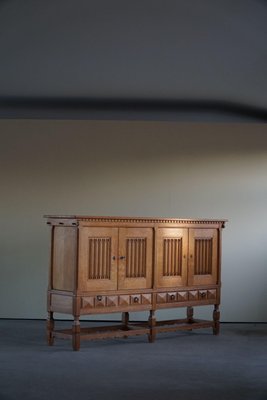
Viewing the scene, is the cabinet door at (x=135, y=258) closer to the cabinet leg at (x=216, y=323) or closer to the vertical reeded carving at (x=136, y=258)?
the vertical reeded carving at (x=136, y=258)

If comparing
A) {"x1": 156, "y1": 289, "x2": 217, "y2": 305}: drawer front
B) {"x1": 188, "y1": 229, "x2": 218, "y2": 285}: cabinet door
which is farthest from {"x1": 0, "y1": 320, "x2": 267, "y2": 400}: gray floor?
{"x1": 188, "y1": 229, "x2": 218, "y2": 285}: cabinet door

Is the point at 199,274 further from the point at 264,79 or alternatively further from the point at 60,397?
the point at 60,397

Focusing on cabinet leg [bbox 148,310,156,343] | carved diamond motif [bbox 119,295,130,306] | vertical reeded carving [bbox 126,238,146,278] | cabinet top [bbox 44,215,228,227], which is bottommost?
cabinet leg [bbox 148,310,156,343]

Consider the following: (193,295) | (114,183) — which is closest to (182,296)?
(193,295)

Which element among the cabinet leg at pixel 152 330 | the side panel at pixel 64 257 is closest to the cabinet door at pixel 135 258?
the cabinet leg at pixel 152 330

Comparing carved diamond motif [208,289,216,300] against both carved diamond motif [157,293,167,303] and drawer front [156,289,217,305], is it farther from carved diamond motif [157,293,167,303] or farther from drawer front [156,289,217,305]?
carved diamond motif [157,293,167,303]

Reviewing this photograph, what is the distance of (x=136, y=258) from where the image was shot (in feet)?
24.2

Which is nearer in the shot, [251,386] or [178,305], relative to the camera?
[251,386]

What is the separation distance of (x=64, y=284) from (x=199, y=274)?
1.60 metres

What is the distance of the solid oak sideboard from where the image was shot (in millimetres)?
6949

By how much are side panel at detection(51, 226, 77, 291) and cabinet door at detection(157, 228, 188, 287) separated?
3.23 feet

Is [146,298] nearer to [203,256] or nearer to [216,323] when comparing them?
[203,256]

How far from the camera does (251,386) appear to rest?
552cm

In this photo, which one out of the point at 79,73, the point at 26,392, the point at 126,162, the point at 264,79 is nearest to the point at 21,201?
the point at 126,162
